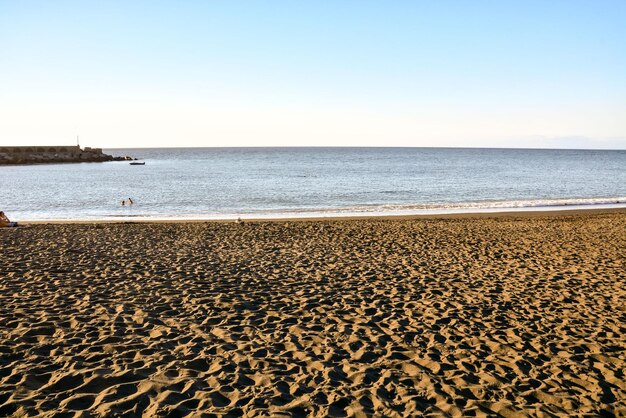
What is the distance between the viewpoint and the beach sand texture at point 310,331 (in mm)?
4750

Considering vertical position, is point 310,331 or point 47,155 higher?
point 47,155

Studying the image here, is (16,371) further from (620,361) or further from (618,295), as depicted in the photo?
(618,295)

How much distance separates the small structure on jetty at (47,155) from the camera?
3426 inches

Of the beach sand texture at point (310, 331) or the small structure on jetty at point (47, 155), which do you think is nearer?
the beach sand texture at point (310, 331)

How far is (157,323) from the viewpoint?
683 centimetres

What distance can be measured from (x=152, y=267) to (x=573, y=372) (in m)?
8.48

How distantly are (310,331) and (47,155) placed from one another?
102008 mm

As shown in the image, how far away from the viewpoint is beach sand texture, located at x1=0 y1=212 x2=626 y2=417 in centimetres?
475

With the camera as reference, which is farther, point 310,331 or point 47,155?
point 47,155

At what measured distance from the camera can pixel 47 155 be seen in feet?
301

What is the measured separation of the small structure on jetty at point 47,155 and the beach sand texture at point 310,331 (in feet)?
291

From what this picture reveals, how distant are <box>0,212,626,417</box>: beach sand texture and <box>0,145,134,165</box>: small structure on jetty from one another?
8881 cm

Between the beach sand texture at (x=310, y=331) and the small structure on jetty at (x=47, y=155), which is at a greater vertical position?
the small structure on jetty at (x=47, y=155)

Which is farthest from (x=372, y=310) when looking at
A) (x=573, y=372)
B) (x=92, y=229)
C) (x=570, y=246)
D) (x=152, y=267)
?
(x=92, y=229)
